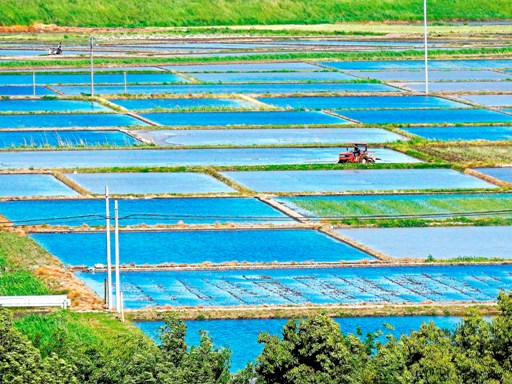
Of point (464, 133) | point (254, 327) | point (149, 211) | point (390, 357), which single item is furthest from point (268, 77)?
point (390, 357)

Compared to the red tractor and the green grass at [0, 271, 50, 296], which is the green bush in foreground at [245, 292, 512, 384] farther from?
the red tractor

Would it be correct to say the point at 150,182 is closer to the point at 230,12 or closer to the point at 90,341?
the point at 90,341

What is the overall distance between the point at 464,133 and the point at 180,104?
29.2 ft

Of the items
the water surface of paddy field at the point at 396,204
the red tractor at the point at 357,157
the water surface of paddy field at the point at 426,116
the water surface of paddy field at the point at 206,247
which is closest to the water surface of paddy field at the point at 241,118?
the water surface of paddy field at the point at 426,116

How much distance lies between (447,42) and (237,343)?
45.2 metres

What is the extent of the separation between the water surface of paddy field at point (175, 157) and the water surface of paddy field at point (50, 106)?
6865 mm

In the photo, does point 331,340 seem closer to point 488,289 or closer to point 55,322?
point 55,322

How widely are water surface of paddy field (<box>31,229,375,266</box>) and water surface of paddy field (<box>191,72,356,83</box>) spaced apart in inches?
910

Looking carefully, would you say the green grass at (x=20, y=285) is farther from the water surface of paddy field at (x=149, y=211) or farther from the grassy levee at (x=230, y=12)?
the grassy levee at (x=230, y=12)

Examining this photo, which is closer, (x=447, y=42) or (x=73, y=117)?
(x=73, y=117)

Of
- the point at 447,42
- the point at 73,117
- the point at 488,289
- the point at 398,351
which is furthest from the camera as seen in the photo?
the point at 447,42

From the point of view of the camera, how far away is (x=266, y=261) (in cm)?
2144

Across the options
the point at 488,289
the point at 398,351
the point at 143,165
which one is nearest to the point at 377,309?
the point at 488,289

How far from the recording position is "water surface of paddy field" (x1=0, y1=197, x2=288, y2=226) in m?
24.3
